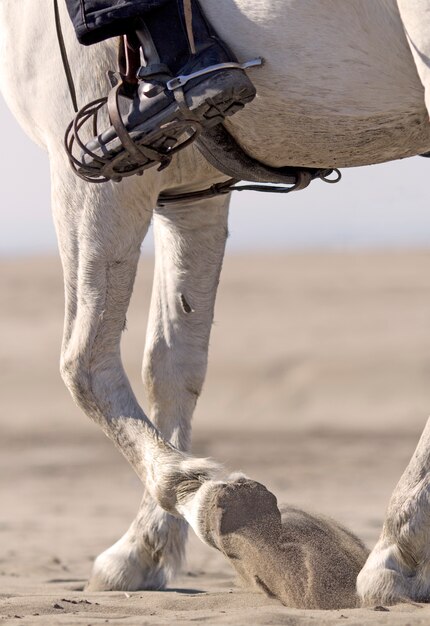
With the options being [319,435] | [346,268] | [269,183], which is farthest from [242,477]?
[346,268]

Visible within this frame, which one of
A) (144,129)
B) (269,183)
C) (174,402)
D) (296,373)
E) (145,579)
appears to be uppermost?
(144,129)

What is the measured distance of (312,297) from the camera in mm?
20547

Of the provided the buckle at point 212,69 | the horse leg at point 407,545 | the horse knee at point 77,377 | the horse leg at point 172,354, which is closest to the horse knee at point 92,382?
the horse knee at point 77,377

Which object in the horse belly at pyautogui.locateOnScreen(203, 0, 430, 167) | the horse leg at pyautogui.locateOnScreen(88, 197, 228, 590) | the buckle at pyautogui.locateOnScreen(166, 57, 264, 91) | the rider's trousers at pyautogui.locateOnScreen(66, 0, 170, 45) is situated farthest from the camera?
the horse leg at pyautogui.locateOnScreen(88, 197, 228, 590)

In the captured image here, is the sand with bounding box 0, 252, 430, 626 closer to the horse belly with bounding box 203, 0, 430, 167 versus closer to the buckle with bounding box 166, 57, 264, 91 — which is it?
the horse belly with bounding box 203, 0, 430, 167

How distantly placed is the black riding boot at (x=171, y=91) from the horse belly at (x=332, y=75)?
85 mm

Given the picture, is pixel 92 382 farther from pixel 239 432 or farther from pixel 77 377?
pixel 239 432

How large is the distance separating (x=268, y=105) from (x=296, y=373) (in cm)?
1066

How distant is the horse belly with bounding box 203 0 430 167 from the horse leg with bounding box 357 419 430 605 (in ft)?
3.12

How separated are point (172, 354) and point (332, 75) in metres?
2.14

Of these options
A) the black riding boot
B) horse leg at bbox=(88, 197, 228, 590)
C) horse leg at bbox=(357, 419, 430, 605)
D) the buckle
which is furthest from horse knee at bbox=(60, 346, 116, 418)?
the buckle

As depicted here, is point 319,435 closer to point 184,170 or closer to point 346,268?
point 184,170

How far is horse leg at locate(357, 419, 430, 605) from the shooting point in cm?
428

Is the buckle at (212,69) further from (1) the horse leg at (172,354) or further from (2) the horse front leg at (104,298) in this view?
(1) the horse leg at (172,354)
